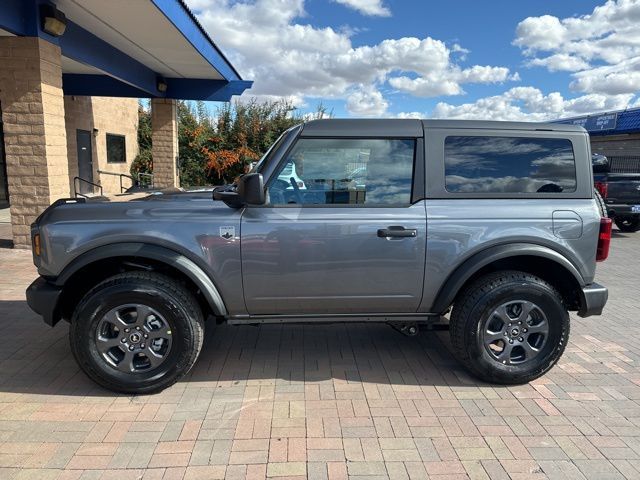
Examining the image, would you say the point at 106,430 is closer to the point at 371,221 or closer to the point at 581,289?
the point at 371,221

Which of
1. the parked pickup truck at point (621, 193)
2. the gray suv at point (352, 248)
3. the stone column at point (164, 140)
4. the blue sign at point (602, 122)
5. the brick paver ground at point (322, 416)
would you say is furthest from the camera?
the blue sign at point (602, 122)

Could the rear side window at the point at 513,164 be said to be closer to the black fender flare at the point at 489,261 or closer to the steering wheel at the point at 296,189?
the black fender flare at the point at 489,261

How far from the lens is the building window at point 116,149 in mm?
16892

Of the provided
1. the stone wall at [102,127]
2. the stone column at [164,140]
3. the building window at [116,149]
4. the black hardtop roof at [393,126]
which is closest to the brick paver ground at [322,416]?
the black hardtop roof at [393,126]

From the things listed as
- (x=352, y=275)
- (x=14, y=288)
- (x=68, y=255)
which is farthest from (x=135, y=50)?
(x=352, y=275)

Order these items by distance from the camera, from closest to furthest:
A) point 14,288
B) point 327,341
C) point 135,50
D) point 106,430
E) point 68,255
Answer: point 106,430 → point 68,255 → point 327,341 → point 14,288 → point 135,50

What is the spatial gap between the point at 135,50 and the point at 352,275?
932 centimetres

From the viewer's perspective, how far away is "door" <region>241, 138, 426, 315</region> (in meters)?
3.33

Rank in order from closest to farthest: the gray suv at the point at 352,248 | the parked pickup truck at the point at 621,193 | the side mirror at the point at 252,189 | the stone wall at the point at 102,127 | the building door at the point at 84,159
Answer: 1. the side mirror at the point at 252,189
2. the gray suv at the point at 352,248
3. the parked pickup truck at the point at 621,193
4. the stone wall at the point at 102,127
5. the building door at the point at 84,159

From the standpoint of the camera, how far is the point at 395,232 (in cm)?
334

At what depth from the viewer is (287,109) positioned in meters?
18.5

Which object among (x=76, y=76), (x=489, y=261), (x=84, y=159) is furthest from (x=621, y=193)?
(x=84, y=159)

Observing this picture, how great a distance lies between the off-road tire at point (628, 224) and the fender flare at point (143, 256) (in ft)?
37.5

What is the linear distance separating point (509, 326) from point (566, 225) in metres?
0.84
